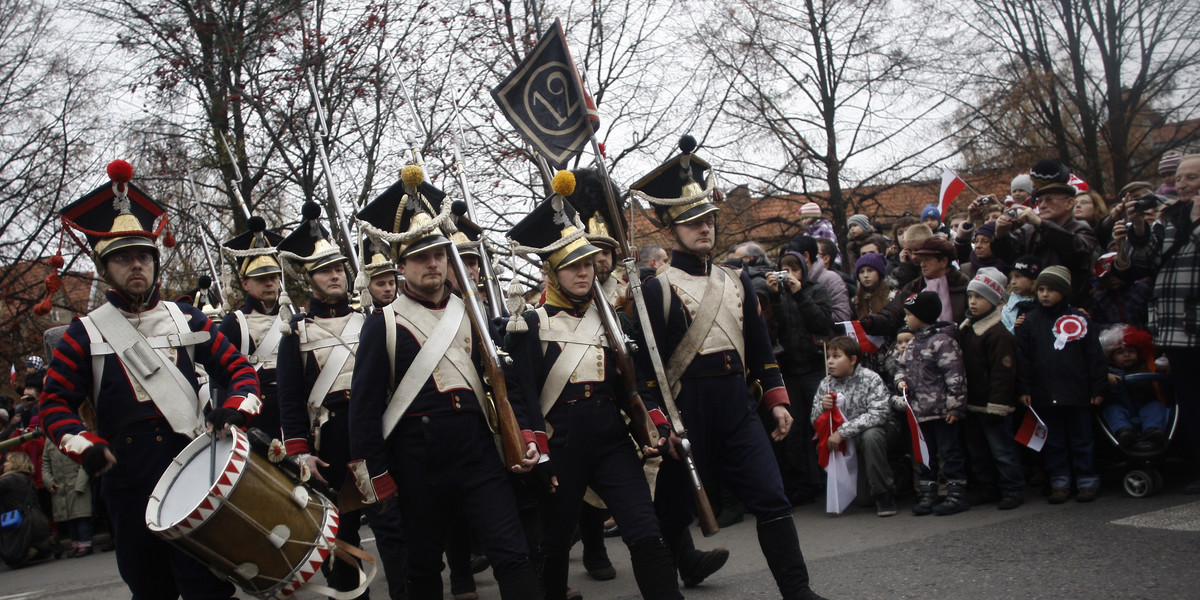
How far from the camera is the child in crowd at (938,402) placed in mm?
7758

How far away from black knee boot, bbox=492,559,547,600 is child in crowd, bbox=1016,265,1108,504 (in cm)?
454

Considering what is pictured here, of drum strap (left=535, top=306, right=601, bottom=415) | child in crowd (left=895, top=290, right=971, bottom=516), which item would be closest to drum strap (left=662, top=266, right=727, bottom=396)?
drum strap (left=535, top=306, right=601, bottom=415)

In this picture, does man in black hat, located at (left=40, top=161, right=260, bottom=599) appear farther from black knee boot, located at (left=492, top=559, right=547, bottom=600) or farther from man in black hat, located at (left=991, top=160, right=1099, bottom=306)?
man in black hat, located at (left=991, top=160, right=1099, bottom=306)

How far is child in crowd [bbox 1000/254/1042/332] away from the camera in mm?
7984

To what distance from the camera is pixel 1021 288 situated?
804 cm

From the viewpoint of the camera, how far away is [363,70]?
18484 mm

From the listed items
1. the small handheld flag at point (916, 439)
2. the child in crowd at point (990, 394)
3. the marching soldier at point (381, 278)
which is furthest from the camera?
the small handheld flag at point (916, 439)

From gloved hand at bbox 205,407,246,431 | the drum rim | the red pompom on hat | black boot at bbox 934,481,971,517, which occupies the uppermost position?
the red pompom on hat

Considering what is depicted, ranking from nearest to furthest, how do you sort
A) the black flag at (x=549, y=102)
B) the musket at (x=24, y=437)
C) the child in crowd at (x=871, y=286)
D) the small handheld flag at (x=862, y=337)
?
the musket at (x=24, y=437) → the black flag at (x=549, y=102) → the small handheld flag at (x=862, y=337) → the child in crowd at (x=871, y=286)

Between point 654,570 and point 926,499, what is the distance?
3732mm

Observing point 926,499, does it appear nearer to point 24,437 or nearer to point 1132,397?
point 1132,397

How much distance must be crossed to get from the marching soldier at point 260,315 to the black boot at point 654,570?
330 cm

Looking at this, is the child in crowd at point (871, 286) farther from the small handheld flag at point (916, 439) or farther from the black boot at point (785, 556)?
the black boot at point (785, 556)

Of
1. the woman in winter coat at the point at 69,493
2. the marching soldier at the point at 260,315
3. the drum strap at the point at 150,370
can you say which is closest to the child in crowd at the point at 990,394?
the marching soldier at the point at 260,315
